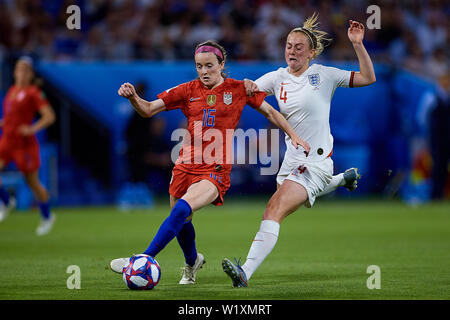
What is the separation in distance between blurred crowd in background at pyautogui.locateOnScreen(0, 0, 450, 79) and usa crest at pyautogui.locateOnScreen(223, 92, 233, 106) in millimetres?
11616

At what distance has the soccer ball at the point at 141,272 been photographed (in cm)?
654

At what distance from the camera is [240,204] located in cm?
1923

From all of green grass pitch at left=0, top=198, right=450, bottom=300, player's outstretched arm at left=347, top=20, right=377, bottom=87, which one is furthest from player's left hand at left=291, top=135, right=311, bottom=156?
green grass pitch at left=0, top=198, right=450, bottom=300

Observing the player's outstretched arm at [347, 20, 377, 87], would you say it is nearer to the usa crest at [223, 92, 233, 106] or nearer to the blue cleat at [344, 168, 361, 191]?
the blue cleat at [344, 168, 361, 191]

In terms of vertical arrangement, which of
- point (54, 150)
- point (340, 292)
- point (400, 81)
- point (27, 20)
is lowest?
point (340, 292)

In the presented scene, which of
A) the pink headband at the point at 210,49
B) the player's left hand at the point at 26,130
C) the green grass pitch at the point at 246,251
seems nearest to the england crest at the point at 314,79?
the pink headband at the point at 210,49

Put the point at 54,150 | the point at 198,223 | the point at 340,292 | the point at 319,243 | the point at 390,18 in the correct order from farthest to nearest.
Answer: the point at 390,18 → the point at 54,150 → the point at 198,223 → the point at 319,243 → the point at 340,292

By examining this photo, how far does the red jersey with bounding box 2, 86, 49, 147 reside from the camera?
13469 mm

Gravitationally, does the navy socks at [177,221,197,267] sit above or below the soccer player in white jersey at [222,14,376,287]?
below

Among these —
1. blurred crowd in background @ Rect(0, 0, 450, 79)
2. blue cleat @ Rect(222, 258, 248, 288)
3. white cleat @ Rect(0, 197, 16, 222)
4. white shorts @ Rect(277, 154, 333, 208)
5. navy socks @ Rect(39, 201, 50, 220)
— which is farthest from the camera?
blurred crowd in background @ Rect(0, 0, 450, 79)

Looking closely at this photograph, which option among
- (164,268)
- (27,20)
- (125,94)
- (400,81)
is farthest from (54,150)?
(125,94)

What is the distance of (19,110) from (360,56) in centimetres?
804

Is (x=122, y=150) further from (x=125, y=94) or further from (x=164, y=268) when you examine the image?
(x=125, y=94)

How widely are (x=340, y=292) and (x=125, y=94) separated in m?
2.54
